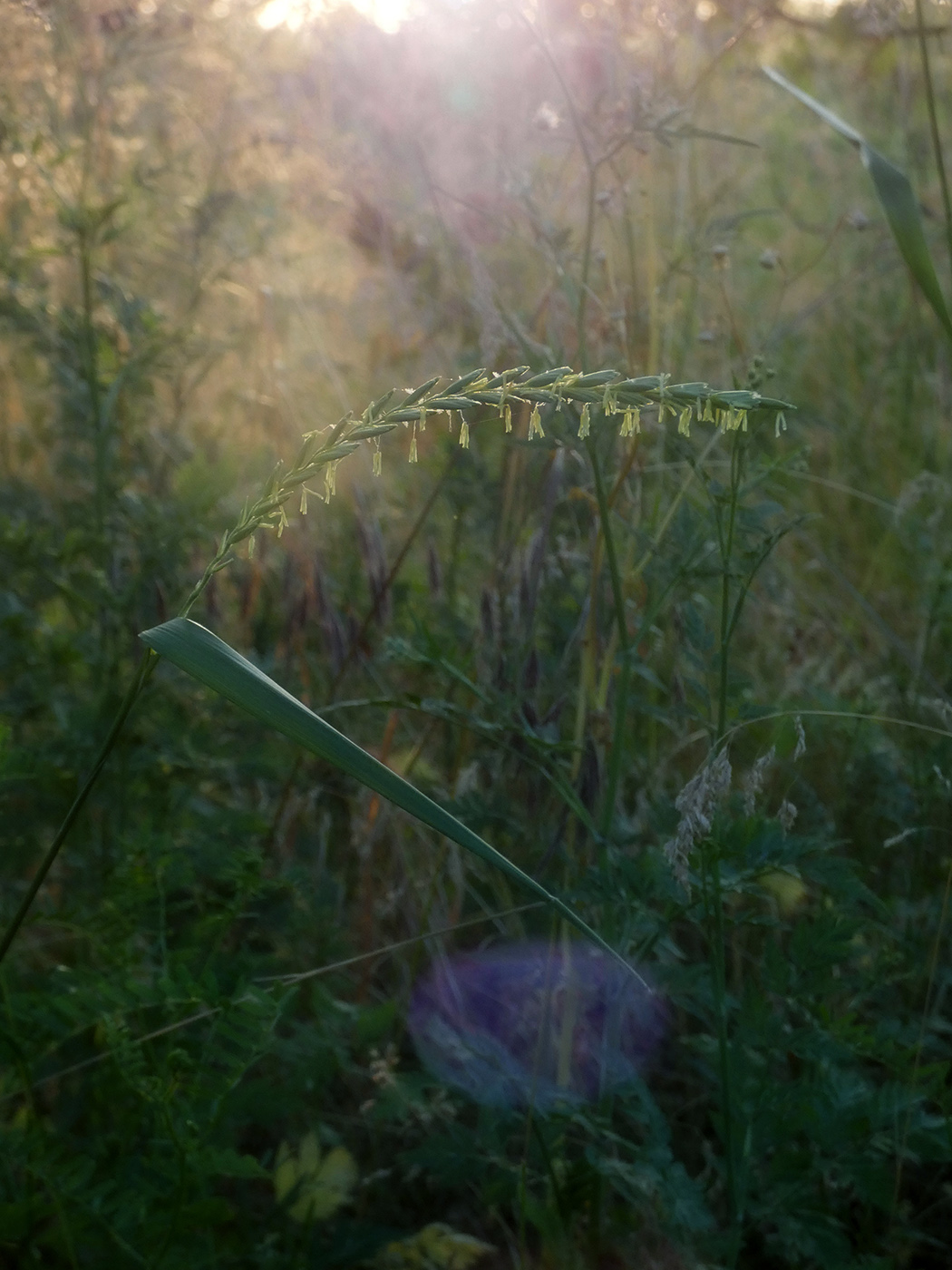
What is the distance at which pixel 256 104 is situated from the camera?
2.99 meters

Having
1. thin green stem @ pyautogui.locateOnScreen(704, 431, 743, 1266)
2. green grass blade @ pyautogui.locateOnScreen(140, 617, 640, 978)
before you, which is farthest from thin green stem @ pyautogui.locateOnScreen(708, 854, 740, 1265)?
green grass blade @ pyautogui.locateOnScreen(140, 617, 640, 978)

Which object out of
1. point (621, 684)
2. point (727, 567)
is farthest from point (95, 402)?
point (727, 567)

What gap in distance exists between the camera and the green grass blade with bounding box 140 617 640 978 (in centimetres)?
90

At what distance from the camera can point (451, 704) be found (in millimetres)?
1413

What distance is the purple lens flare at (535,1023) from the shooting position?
1.46 m

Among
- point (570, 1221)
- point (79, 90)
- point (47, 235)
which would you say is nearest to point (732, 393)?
point (570, 1221)

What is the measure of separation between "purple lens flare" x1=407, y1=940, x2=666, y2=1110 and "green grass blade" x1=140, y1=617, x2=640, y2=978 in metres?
0.51

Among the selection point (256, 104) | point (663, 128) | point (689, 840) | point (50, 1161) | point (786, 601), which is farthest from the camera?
point (256, 104)

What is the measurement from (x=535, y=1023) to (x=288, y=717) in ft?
3.12

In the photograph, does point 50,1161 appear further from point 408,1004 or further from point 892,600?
point 892,600

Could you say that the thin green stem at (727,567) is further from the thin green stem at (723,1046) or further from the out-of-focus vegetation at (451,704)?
the thin green stem at (723,1046)

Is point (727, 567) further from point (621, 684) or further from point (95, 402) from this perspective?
point (95, 402)

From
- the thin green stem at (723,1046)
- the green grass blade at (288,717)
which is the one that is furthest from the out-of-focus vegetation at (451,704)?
the green grass blade at (288,717)

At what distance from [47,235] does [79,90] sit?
2.97 feet
